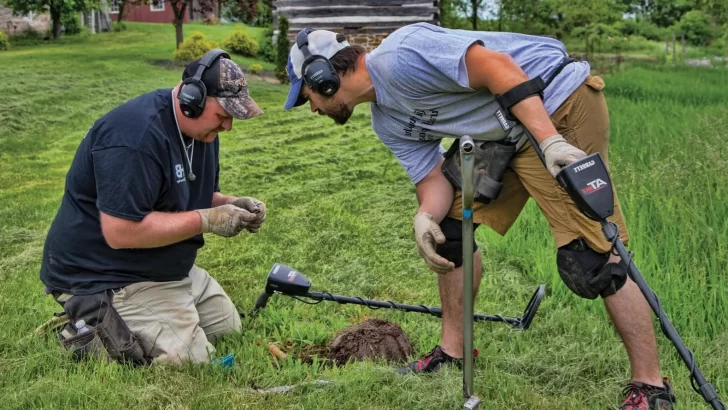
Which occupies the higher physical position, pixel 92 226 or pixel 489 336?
pixel 92 226

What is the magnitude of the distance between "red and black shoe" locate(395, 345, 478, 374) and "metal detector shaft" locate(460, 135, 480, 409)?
1.69ft

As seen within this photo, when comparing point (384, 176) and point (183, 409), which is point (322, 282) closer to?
point (183, 409)

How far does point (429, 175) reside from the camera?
3.47 metres

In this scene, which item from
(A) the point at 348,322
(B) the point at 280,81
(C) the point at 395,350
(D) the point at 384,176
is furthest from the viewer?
(B) the point at 280,81

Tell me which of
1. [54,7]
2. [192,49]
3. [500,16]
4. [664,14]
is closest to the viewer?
[192,49]

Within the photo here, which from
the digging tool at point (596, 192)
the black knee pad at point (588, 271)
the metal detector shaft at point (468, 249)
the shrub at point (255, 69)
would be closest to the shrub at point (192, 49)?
the shrub at point (255, 69)

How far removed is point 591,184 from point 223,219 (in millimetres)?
1620

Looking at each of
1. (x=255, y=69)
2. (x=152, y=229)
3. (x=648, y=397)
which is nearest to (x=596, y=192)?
(x=648, y=397)

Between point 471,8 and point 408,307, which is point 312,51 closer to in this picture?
point 408,307

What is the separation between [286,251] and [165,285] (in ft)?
6.07

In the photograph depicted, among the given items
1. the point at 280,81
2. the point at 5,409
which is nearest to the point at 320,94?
the point at 5,409

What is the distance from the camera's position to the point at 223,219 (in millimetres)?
3402

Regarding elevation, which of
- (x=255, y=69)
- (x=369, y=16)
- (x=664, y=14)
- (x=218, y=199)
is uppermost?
(x=664, y=14)

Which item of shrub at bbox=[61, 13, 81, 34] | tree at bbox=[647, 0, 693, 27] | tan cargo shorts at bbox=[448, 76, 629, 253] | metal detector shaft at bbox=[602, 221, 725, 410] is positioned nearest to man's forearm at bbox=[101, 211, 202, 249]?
tan cargo shorts at bbox=[448, 76, 629, 253]
